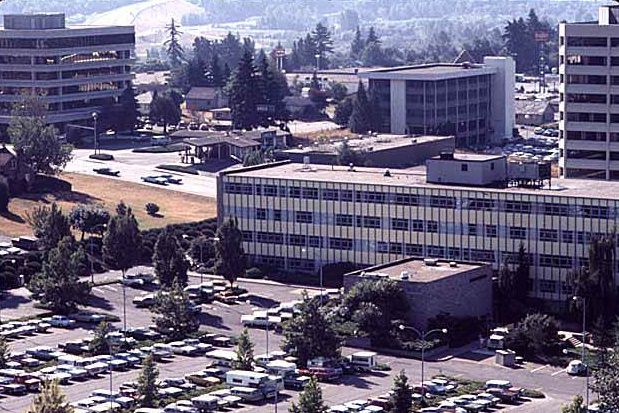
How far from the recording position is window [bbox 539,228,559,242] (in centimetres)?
9206

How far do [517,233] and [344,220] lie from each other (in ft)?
36.5

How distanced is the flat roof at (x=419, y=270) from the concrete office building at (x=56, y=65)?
78171mm

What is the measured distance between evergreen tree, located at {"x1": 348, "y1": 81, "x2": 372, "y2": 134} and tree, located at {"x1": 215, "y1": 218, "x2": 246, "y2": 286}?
7136 centimetres

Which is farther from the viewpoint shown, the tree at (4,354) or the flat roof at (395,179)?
the flat roof at (395,179)

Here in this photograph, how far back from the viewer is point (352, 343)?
283ft

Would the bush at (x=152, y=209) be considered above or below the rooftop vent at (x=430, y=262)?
below

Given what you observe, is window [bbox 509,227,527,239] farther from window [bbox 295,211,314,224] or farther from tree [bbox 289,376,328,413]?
tree [bbox 289,376,328,413]

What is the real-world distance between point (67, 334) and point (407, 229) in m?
19.8

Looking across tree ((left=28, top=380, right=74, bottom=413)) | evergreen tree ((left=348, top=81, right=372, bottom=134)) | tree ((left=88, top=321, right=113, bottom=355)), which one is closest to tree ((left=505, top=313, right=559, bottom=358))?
tree ((left=88, top=321, right=113, bottom=355))

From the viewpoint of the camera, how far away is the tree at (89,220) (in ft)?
370

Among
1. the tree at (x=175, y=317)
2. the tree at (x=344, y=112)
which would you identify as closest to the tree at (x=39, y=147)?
the tree at (x=175, y=317)

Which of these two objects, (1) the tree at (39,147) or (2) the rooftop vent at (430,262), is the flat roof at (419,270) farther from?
(1) the tree at (39,147)

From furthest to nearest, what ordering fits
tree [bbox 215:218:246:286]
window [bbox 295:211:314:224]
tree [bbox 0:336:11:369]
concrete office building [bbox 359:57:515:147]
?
concrete office building [bbox 359:57:515:147]
window [bbox 295:211:314:224]
tree [bbox 215:218:246:286]
tree [bbox 0:336:11:369]

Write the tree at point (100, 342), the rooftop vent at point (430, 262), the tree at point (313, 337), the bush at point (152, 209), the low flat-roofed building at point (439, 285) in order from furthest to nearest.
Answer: the bush at point (152, 209)
the rooftop vent at point (430, 262)
the low flat-roofed building at point (439, 285)
the tree at point (100, 342)
the tree at point (313, 337)
